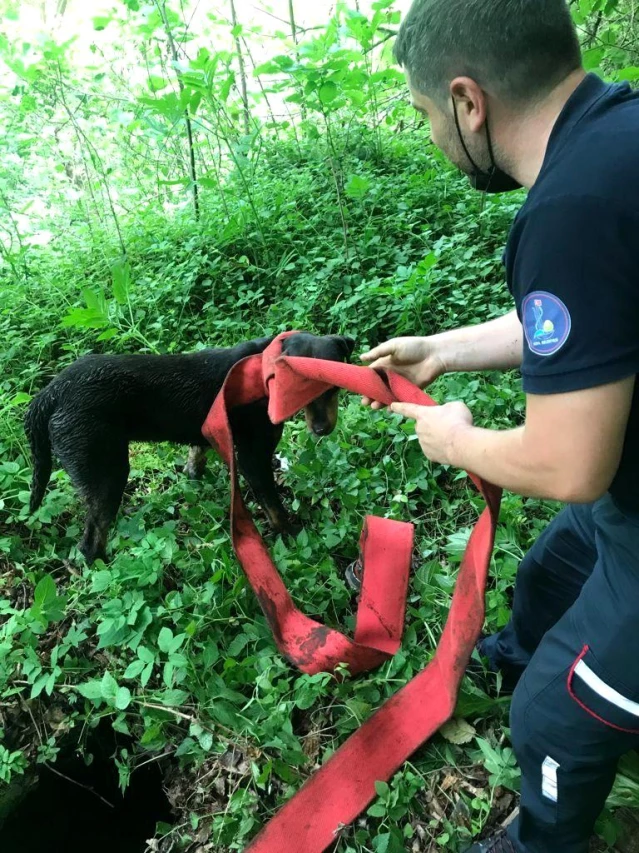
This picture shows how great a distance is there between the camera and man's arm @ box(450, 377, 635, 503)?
3.81 feet

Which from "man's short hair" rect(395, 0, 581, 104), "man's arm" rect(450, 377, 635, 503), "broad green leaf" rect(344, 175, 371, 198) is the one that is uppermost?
"man's short hair" rect(395, 0, 581, 104)

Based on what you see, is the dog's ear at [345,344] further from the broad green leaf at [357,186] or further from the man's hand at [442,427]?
the broad green leaf at [357,186]

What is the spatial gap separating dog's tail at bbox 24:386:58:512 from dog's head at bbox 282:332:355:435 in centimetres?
141

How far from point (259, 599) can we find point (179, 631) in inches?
17.6

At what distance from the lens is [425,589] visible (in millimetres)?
2680

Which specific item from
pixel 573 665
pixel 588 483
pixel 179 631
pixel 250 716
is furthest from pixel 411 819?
pixel 588 483

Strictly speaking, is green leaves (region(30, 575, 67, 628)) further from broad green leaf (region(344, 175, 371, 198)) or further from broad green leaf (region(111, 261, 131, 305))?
broad green leaf (region(344, 175, 371, 198))

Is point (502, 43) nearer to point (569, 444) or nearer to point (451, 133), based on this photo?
point (451, 133)

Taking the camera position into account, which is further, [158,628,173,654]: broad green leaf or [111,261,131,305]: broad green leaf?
[111,261,131,305]: broad green leaf

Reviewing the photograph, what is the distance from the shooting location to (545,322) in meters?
1.18

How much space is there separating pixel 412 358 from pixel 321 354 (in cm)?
79

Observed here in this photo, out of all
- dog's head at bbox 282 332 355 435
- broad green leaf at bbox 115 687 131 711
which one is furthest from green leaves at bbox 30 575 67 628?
dog's head at bbox 282 332 355 435

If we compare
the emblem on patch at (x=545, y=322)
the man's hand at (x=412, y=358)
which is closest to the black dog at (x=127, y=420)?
the man's hand at (x=412, y=358)

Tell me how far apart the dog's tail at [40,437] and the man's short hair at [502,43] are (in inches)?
106
